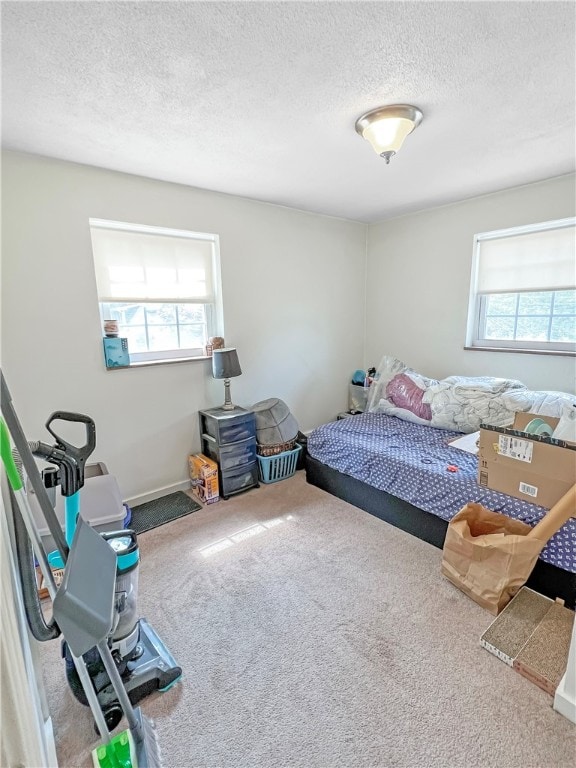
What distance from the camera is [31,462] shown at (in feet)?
3.21

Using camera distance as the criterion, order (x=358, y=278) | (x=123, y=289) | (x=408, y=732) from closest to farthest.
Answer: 1. (x=408, y=732)
2. (x=123, y=289)
3. (x=358, y=278)

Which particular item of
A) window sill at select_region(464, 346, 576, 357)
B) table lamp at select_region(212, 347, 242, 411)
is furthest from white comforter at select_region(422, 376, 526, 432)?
table lamp at select_region(212, 347, 242, 411)

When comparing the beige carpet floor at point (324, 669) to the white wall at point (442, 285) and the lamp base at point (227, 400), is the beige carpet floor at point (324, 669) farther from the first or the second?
the white wall at point (442, 285)

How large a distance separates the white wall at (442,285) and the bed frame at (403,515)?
5.33 feet

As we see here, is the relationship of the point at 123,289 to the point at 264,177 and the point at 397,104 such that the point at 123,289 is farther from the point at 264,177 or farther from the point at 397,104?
the point at 397,104

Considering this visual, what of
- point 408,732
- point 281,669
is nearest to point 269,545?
point 281,669

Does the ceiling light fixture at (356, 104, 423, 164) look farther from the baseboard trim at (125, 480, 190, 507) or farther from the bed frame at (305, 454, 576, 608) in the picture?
the baseboard trim at (125, 480, 190, 507)

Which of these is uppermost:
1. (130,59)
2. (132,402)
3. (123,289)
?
(130,59)

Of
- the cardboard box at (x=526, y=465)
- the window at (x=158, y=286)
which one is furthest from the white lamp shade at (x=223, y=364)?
the cardboard box at (x=526, y=465)

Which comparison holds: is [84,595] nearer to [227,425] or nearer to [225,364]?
[227,425]

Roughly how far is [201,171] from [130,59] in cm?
111

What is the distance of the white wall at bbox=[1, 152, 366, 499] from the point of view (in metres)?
2.17

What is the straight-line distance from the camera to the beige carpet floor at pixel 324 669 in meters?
1.20

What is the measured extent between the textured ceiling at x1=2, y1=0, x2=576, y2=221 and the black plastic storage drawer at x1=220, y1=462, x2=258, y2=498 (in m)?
2.19
